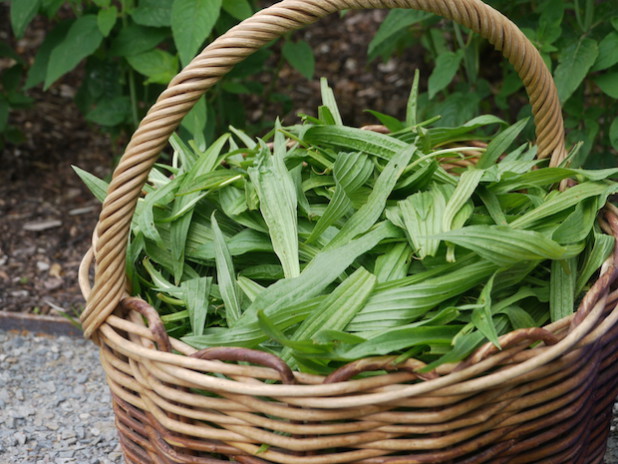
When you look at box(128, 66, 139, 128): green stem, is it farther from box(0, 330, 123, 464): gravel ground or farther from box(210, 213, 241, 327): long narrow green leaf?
box(210, 213, 241, 327): long narrow green leaf

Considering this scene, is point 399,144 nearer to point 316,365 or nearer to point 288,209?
point 288,209

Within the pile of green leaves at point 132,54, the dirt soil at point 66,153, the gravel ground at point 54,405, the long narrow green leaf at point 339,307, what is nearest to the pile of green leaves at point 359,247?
the long narrow green leaf at point 339,307

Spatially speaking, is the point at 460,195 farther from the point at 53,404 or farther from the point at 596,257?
the point at 53,404

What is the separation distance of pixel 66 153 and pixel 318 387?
1.81 metres

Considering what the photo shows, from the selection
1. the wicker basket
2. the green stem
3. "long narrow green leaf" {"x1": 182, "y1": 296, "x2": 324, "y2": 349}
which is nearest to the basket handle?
the wicker basket

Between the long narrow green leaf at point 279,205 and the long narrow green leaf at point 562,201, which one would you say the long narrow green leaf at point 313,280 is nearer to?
the long narrow green leaf at point 279,205

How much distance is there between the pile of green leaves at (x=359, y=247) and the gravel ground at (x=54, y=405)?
0.44m

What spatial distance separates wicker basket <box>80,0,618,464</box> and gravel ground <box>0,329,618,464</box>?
1.33 feet

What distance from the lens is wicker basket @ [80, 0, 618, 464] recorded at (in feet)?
2.84

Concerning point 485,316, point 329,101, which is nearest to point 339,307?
point 485,316

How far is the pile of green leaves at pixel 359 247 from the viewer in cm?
95

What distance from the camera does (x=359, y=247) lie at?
1044 mm

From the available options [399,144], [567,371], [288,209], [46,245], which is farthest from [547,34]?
[46,245]

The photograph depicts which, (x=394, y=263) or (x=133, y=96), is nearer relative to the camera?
(x=394, y=263)
